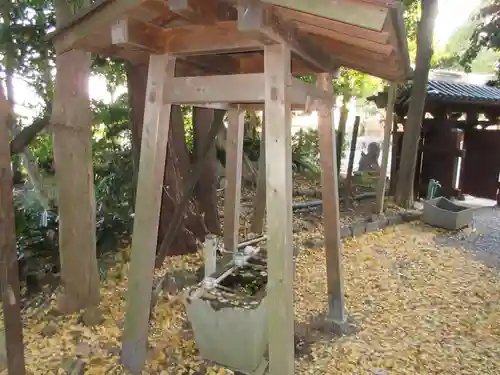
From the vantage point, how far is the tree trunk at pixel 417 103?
8250mm

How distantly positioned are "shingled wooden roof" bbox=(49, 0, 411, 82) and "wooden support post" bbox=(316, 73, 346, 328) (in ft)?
1.76

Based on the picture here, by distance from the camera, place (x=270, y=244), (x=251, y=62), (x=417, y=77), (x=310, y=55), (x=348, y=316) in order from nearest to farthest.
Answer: (x=270, y=244)
(x=310, y=55)
(x=251, y=62)
(x=348, y=316)
(x=417, y=77)

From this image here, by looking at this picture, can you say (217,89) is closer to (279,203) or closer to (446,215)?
(279,203)

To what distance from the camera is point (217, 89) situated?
254 centimetres

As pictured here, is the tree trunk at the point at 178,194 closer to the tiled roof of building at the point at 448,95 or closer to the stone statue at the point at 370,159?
the tiled roof of building at the point at 448,95

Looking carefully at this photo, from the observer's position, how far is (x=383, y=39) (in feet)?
7.19

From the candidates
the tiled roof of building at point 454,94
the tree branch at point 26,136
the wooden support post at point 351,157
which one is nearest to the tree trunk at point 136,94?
the tree branch at point 26,136

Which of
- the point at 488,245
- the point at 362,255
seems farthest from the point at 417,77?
the point at 362,255

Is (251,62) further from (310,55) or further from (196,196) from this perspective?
(196,196)

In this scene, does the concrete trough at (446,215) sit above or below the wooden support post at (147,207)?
below

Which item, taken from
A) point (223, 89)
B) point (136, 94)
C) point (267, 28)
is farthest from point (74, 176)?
point (267, 28)

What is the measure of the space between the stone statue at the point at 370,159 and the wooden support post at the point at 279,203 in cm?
1192

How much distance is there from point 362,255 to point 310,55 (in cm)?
357

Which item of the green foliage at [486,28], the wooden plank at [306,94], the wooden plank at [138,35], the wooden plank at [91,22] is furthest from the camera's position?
the green foliage at [486,28]
